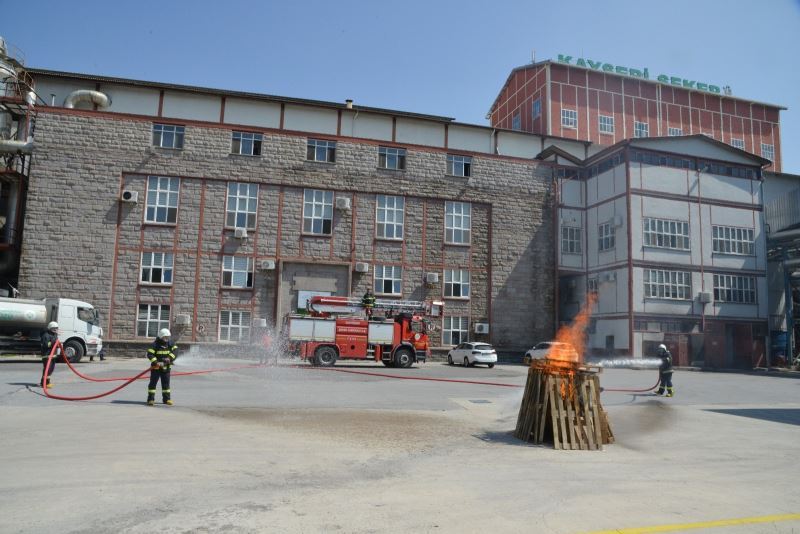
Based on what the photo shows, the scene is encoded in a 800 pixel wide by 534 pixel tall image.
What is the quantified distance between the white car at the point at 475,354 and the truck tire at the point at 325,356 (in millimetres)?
7844

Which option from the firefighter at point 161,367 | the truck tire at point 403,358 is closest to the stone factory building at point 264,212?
the truck tire at point 403,358

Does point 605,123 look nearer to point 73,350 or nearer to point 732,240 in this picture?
point 732,240

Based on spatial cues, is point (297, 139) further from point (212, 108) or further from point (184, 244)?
point (184, 244)

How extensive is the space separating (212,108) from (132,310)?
12555mm

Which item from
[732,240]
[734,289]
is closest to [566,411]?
[734,289]

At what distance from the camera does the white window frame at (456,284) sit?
35719mm

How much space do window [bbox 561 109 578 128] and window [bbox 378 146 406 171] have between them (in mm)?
18419

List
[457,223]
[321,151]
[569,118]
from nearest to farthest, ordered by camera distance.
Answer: [321,151]
[457,223]
[569,118]

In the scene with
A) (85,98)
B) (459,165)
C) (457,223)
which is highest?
(85,98)

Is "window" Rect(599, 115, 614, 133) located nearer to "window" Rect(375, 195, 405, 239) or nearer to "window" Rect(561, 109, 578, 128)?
"window" Rect(561, 109, 578, 128)

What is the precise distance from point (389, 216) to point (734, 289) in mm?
22500

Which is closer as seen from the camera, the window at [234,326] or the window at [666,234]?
the window at [234,326]

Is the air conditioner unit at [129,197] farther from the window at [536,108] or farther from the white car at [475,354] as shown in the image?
the window at [536,108]

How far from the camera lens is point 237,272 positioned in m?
32.7
